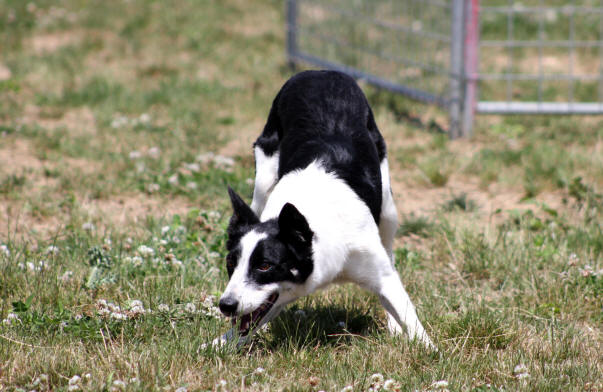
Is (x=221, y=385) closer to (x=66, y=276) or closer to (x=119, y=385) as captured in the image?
(x=119, y=385)

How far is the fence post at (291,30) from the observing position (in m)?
9.23

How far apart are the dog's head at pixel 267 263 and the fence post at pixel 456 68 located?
169 inches

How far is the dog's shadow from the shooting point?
11.7 ft

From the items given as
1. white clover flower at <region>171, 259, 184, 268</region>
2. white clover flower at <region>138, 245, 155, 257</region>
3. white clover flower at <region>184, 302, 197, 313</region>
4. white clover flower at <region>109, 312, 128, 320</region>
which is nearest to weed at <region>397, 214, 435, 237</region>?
white clover flower at <region>171, 259, 184, 268</region>

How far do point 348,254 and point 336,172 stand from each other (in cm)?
45

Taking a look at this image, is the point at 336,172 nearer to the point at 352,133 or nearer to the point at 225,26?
the point at 352,133

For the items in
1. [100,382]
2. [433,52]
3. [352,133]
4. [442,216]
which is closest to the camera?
[100,382]

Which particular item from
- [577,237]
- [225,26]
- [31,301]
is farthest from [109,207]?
[225,26]

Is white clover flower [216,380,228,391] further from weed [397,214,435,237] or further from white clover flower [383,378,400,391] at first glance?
weed [397,214,435,237]

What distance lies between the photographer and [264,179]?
4.15 metres

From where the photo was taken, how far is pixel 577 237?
15.2ft

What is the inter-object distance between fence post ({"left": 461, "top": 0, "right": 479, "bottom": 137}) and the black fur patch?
301cm

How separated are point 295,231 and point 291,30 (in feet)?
21.1

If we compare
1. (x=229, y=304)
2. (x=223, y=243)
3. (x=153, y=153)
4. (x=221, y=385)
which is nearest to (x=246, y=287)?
(x=229, y=304)
